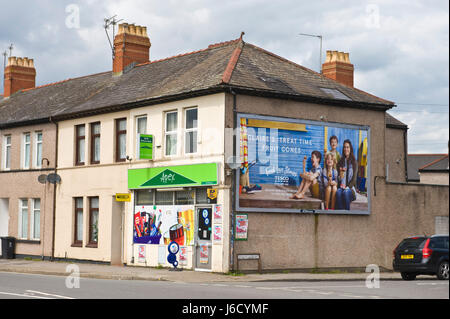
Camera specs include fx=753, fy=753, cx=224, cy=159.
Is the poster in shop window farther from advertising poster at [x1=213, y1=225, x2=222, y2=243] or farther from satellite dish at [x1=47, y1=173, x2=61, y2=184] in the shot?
satellite dish at [x1=47, y1=173, x2=61, y2=184]

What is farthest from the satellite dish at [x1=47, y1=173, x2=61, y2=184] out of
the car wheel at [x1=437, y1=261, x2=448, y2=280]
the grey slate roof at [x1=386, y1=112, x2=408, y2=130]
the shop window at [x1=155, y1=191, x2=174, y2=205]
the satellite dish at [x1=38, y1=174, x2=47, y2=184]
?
the grey slate roof at [x1=386, y1=112, x2=408, y2=130]

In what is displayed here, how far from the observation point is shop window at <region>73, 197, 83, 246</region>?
32.9 m

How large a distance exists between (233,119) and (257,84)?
5.80 feet

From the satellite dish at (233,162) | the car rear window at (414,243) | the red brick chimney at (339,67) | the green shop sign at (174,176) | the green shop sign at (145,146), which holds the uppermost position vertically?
the red brick chimney at (339,67)

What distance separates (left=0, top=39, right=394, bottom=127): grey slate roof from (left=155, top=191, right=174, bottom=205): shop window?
3596mm

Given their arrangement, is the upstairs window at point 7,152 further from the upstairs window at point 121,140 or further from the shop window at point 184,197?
the shop window at point 184,197

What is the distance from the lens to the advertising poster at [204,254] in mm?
26159

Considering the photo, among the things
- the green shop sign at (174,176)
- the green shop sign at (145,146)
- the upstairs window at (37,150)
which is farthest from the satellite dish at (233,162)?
the upstairs window at (37,150)

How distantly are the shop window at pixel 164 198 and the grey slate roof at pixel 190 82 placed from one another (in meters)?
3.60

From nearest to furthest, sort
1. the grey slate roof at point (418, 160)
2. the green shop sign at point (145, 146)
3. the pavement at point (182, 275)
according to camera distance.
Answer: the pavement at point (182, 275), the green shop sign at point (145, 146), the grey slate roof at point (418, 160)

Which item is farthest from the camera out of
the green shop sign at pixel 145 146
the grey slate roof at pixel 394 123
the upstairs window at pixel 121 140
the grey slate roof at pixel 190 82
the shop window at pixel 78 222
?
the grey slate roof at pixel 394 123

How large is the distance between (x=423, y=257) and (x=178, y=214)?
28.9 feet

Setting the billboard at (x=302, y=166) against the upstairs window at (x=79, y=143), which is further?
the upstairs window at (x=79, y=143)

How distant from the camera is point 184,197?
27391 mm
